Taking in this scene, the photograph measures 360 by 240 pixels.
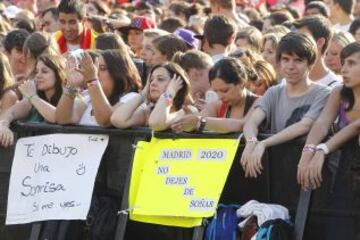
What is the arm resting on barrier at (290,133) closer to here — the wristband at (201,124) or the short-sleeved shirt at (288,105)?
the short-sleeved shirt at (288,105)

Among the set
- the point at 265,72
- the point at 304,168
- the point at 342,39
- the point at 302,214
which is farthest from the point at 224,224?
the point at 342,39

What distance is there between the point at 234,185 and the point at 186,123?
56cm

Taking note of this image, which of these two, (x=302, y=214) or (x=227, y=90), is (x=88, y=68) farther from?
(x=302, y=214)

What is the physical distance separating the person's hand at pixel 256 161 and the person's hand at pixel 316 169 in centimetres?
39

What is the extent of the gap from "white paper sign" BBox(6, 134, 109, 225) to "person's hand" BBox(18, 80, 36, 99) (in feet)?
1.55

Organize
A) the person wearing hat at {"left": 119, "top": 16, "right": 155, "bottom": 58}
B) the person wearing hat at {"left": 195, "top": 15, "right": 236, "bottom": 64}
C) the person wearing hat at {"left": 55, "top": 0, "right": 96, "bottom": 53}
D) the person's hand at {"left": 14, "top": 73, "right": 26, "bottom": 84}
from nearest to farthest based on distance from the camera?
the person wearing hat at {"left": 195, "top": 15, "right": 236, "bottom": 64}
the person's hand at {"left": 14, "top": 73, "right": 26, "bottom": 84}
the person wearing hat at {"left": 55, "top": 0, "right": 96, "bottom": 53}
the person wearing hat at {"left": 119, "top": 16, "right": 155, "bottom": 58}

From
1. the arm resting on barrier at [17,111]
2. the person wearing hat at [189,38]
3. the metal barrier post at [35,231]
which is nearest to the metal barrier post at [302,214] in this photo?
the metal barrier post at [35,231]

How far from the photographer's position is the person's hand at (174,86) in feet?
26.0

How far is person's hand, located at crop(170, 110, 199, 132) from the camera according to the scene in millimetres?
7727

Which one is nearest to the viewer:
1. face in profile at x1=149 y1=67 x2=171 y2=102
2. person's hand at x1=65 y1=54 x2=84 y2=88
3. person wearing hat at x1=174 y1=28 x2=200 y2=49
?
face in profile at x1=149 y1=67 x2=171 y2=102

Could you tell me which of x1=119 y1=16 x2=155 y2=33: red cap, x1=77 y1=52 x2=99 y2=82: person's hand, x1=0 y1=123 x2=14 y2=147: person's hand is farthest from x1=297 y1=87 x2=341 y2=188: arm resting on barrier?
x1=119 y1=16 x2=155 y2=33: red cap

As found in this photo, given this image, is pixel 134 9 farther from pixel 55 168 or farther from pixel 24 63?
pixel 55 168

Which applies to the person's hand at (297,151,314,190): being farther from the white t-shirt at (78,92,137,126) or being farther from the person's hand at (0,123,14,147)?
the person's hand at (0,123,14,147)

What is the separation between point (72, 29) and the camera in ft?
39.1
